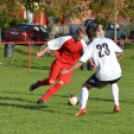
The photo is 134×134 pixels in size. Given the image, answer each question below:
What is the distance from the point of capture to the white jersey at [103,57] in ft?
37.6

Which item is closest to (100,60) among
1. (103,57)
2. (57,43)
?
(103,57)

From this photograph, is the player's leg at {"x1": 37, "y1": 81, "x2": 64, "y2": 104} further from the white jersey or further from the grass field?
the white jersey

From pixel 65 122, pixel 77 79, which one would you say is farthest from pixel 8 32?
pixel 65 122

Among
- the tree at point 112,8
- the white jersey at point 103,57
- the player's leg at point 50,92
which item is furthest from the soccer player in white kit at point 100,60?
the tree at point 112,8

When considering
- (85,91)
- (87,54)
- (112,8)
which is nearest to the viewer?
(87,54)

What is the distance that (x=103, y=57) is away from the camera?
11.5 metres

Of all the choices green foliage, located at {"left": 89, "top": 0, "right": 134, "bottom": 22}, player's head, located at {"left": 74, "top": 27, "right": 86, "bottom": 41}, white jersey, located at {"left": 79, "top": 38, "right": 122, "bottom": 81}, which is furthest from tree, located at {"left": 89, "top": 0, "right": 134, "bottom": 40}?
white jersey, located at {"left": 79, "top": 38, "right": 122, "bottom": 81}

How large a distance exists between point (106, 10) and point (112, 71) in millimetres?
21278

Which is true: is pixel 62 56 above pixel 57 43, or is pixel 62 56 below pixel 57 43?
below

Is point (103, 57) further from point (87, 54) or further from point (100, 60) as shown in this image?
point (87, 54)

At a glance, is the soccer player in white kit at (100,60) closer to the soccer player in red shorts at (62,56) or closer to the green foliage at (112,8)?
the soccer player in red shorts at (62,56)

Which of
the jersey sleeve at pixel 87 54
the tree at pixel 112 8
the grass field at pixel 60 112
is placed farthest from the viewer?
the tree at pixel 112 8

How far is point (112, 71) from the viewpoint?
11680 mm

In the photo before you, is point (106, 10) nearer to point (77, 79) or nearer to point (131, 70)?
point (131, 70)
